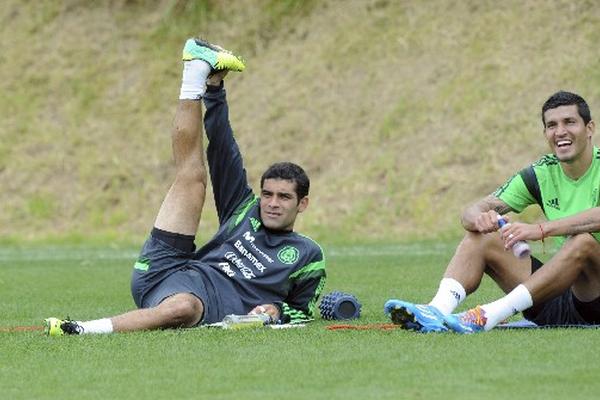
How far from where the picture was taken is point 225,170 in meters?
11.1

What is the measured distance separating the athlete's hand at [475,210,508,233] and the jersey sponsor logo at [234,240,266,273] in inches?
70.8

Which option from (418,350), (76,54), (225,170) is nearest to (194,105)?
(225,170)

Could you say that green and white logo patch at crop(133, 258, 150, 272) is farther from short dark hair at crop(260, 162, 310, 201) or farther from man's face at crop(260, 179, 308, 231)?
short dark hair at crop(260, 162, 310, 201)

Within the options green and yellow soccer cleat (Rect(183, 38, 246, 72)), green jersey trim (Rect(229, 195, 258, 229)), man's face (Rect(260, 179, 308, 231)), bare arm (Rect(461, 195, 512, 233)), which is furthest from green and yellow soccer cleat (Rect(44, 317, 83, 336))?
bare arm (Rect(461, 195, 512, 233))

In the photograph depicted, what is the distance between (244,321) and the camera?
10.3 metres

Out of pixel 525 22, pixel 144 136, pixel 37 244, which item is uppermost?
pixel 525 22

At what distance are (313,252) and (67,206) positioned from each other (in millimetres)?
17582

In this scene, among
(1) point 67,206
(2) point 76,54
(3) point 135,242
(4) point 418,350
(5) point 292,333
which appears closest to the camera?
(4) point 418,350

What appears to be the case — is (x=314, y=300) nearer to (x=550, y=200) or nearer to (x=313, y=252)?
(x=313, y=252)

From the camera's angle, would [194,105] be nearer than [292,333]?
No

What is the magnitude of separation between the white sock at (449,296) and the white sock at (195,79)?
2.46 metres

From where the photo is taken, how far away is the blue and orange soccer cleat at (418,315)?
31.1 feet

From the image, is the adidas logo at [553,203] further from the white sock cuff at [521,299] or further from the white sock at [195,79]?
the white sock at [195,79]

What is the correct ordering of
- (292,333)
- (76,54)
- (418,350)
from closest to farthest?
(418,350) < (292,333) < (76,54)
